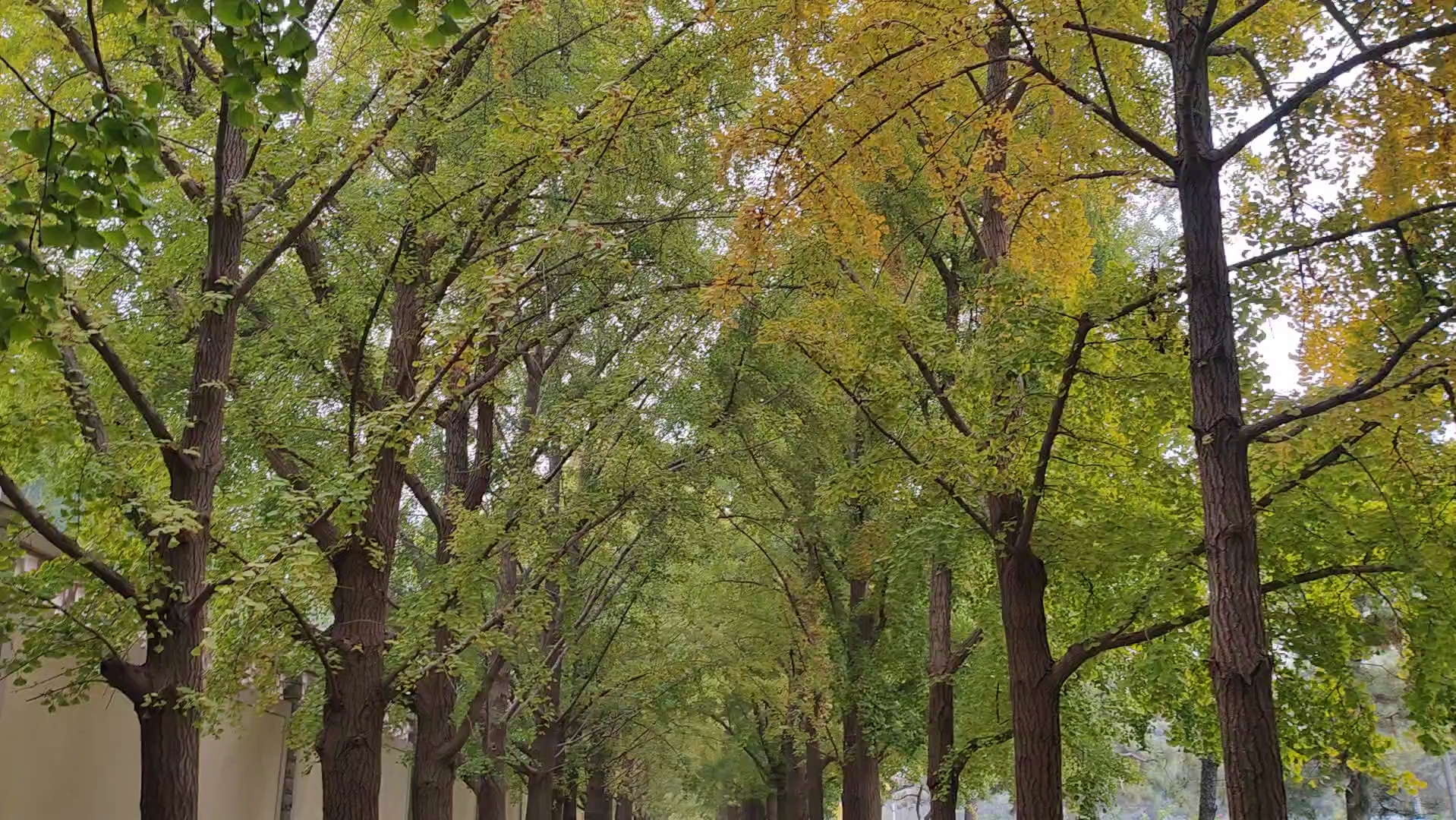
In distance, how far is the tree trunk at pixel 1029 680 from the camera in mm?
7785

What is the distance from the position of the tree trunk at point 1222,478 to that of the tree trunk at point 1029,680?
2782 mm

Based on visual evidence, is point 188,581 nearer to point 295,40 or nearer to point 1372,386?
point 295,40

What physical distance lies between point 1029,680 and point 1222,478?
3.33m

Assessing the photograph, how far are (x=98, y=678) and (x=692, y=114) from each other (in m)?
6.02

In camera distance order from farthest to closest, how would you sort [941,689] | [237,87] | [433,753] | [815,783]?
[815,783] < [941,689] < [433,753] < [237,87]

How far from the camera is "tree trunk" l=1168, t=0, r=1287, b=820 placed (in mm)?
4816

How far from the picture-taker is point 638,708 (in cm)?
1833

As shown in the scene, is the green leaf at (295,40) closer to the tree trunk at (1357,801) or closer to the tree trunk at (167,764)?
the tree trunk at (167,764)

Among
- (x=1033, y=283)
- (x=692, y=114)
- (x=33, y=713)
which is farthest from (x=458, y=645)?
(x=1033, y=283)

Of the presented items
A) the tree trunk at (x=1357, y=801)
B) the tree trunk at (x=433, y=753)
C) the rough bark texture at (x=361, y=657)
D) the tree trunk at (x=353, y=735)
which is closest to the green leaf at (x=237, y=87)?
the rough bark texture at (x=361, y=657)

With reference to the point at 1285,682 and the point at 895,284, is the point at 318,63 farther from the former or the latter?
the point at 1285,682

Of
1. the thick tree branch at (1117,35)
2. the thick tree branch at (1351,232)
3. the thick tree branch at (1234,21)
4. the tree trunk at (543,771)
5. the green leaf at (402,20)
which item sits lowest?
the tree trunk at (543,771)

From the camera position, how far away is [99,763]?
9859 mm

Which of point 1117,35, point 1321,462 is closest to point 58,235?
point 1117,35
